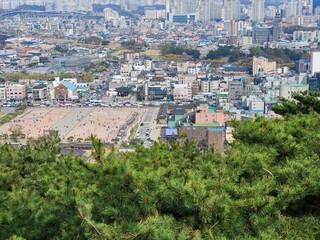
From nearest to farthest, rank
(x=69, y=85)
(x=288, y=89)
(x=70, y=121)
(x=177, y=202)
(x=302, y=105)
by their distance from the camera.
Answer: (x=177, y=202) → (x=302, y=105) → (x=70, y=121) → (x=288, y=89) → (x=69, y=85)

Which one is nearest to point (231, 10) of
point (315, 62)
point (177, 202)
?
point (315, 62)

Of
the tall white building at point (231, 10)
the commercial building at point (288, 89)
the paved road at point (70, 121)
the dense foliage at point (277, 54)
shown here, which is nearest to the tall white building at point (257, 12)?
the tall white building at point (231, 10)

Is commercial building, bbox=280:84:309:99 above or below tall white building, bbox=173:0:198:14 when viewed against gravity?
below

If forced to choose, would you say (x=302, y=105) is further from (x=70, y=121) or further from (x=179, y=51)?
(x=179, y=51)

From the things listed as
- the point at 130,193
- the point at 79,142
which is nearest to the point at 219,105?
the point at 79,142

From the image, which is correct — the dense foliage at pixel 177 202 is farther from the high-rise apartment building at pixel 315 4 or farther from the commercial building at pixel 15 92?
the high-rise apartment building at pixel 315 4

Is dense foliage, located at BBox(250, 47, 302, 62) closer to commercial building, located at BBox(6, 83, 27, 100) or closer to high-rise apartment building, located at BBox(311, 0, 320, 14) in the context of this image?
commercial building, located at BBox(6, 83, 27, 100)

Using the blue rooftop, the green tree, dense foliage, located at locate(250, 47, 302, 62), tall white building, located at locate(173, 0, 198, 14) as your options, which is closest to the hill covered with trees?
the green tree
